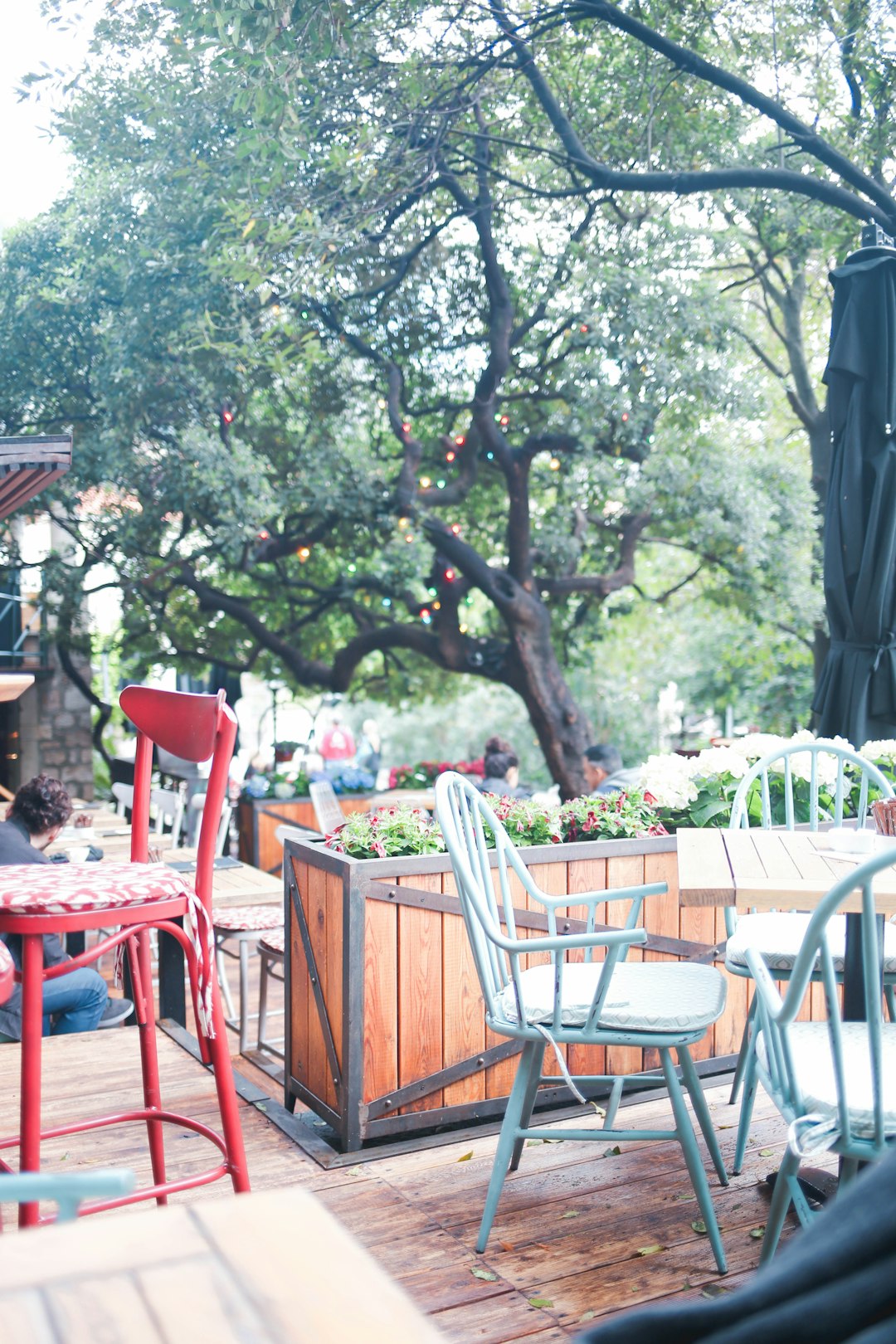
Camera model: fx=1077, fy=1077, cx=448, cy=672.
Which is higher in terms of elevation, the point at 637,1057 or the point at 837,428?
the point at 837,428

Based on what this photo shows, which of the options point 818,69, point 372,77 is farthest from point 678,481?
point 372,77

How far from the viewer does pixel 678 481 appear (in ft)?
29.4

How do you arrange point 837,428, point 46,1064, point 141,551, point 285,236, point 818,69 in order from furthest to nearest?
point 141,551
point 818,69
point 285,236
point 837,428
point 46,1064

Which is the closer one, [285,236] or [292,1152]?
[292,1152]

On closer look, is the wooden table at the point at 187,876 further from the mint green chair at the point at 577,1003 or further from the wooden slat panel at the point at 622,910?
the wooden slat panel at the point at 622,910

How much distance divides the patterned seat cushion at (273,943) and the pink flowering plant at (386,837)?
150 centimetres

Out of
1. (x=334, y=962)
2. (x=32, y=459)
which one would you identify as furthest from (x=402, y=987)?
(x=32, y=459)

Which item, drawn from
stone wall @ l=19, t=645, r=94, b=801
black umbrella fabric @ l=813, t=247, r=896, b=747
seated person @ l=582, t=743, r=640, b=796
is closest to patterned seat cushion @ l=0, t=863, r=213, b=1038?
black umbrella fabric @ l=813, t=247, r=896, b=747

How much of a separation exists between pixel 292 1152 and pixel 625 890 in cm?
123

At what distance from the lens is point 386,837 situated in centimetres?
307

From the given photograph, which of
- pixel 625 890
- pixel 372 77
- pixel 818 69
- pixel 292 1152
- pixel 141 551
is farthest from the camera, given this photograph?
pixel 141 551

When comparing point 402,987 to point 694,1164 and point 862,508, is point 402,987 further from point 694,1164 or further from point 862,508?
point 862,508

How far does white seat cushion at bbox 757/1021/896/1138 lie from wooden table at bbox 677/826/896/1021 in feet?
0.79

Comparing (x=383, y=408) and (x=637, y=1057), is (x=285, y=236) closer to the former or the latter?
(x=383, y=408)
